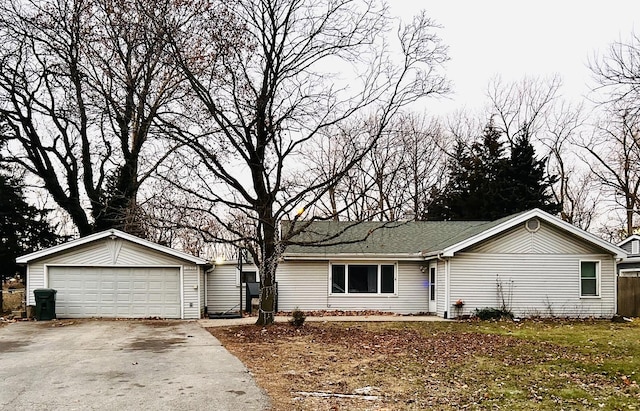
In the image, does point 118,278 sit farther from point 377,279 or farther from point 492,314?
point 492,314

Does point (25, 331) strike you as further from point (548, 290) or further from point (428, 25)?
point (548, 290)

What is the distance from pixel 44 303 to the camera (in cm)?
1880

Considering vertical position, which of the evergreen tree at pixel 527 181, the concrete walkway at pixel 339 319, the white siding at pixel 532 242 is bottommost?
the concrete walkway at pixel 339 319

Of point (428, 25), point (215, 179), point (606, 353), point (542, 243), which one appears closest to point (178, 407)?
point (606, 353)

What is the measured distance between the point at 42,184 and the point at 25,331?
1335 cm

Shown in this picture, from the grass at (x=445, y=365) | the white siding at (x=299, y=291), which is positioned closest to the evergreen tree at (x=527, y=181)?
the white siding at (x=299, y=291)

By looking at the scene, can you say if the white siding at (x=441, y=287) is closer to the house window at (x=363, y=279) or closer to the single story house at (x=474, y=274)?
the single story house at (x=474, y=274)

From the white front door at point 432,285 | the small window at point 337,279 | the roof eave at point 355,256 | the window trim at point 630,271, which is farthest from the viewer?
the window trim at point 630,271

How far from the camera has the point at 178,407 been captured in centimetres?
724

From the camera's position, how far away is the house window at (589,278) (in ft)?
65.8

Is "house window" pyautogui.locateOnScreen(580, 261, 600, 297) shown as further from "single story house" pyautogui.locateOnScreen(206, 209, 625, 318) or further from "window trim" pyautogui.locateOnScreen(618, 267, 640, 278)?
"window trim" pyautogui.locateOnScreen(618, 267, 640, 278)

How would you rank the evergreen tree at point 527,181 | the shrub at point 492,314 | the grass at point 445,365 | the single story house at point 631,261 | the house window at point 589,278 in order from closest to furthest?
the grass at point 445,365 → the shrub at point 492,314 → the house window at point 589,278 → the single story house at point 631,261 → the evergreen tree at point 527,181

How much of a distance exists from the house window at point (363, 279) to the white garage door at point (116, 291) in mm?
5782

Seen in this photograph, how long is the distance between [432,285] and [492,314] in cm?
264
